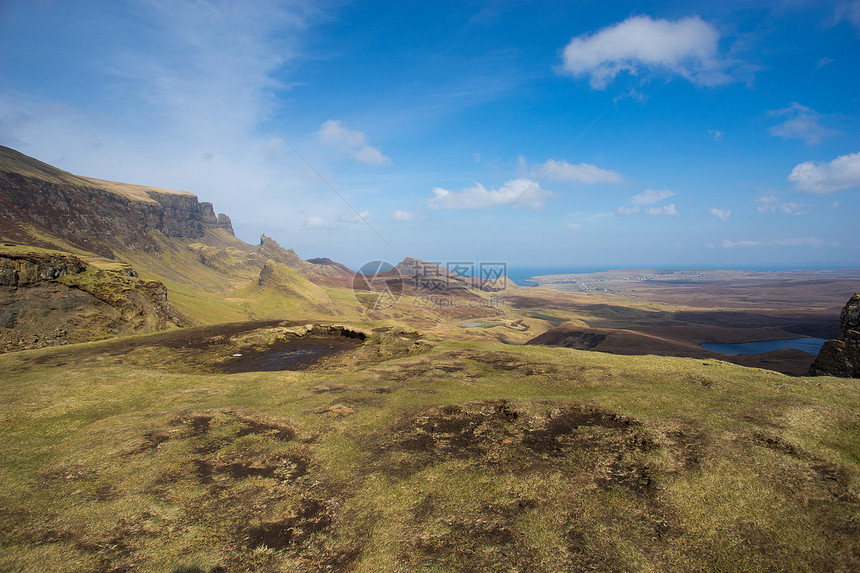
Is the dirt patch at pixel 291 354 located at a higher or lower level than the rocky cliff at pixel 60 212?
lower

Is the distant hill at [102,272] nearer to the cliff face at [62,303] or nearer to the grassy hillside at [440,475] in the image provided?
the cliff face at [62,303]

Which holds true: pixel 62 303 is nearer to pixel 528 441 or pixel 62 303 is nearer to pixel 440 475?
pixel 440 475

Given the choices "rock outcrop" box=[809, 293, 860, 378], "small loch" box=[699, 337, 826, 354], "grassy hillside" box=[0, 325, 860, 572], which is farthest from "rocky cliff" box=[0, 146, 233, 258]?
"small loch" box=[699, 337, 826, 354]

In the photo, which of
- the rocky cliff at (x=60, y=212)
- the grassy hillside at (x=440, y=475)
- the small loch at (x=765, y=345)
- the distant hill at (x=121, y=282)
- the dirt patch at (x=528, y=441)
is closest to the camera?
the grassy hillside at (x=440, y=475)

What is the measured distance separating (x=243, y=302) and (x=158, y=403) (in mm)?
93919

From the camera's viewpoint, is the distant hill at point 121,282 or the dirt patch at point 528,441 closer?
the dirt patch at point 528,441

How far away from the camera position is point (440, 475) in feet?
32.0

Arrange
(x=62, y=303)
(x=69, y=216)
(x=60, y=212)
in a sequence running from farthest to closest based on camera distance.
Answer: (x=69, y=216)
(x=60, y=212)
(x=62, y=303)

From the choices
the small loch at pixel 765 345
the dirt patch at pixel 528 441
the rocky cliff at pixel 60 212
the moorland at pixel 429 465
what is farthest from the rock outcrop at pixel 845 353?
the rocky cliff at pixel 60 212

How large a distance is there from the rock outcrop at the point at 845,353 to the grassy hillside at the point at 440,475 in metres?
8.50

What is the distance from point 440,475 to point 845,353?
25.4 m

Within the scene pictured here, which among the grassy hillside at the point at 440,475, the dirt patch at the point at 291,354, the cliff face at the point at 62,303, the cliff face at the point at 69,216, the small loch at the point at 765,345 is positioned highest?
the cliff face at the point at 69,216

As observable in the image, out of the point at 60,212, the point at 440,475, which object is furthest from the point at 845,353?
the point at 60,212

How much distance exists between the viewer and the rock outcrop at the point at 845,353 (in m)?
19.3
